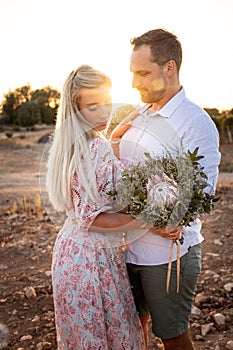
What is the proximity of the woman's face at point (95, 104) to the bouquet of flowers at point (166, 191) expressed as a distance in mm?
386

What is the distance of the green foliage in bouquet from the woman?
7.6 inches

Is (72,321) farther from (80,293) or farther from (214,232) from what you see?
(214,232)

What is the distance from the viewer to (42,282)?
17.3 ft

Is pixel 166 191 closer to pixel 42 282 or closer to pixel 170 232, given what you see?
pixel 170 232

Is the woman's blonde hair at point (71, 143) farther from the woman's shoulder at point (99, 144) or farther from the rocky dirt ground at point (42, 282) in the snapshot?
the rocky dirt ground at point (42, 282)

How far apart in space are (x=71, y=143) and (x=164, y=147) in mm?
523

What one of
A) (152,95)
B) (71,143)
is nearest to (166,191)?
(71,143)

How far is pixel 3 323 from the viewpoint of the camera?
4434 millimetres

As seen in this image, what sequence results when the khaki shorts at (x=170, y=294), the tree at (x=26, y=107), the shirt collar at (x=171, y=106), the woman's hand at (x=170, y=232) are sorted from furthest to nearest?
the tree at (x=26, y=107) → the shirt collar at (x=171, y=106) → the khaki shorts at (x=170, y=294) → the woman's hand at (x=170, y=232)

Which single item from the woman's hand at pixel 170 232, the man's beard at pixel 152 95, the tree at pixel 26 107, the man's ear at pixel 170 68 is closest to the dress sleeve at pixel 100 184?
the woman's hand at pixel 170 232

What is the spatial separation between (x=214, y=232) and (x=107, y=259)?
427 centimetres

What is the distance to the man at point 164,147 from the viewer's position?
287 centimetres

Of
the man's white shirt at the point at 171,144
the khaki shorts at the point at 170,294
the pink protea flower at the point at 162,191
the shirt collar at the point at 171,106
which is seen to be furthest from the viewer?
the shirt collar at the point at 171,106

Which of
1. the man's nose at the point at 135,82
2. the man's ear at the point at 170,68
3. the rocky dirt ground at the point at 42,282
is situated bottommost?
the rocky dirt ground at the point at 42,282
